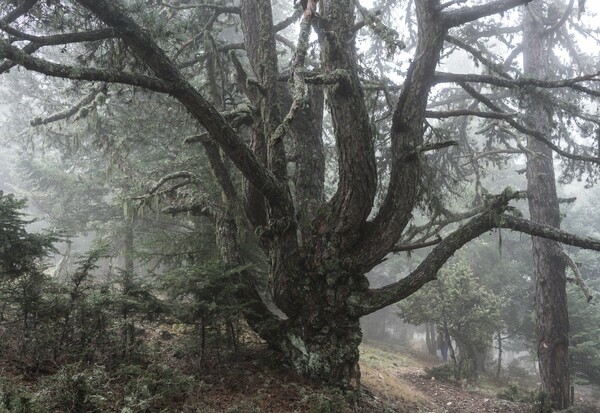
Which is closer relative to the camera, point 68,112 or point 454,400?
point 68,112

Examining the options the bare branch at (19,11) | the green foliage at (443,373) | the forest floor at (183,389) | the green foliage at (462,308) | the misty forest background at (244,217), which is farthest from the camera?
the green foliage at (462,308)

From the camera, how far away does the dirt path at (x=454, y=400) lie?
10266 millimetres

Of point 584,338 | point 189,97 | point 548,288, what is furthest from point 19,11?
point 584,338

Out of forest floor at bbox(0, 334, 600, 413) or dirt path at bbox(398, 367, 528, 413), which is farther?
dirt path at bbox(398, 367, 528, 413)

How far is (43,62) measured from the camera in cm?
411

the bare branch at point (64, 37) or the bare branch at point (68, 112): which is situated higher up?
the bare branch at point (68, 112)

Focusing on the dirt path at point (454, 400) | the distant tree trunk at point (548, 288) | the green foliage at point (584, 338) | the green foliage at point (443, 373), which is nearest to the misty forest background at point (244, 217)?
the distant tree trunk at point (548, 288)

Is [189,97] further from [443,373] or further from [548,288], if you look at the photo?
[443,373]

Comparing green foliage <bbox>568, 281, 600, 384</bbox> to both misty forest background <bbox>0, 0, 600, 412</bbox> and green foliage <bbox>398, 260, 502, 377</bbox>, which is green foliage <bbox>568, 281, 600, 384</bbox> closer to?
green foliage <bbox>398, 260, 502, 377</bbox>

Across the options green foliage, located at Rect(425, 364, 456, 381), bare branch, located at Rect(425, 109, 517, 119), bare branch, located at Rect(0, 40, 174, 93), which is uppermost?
bare branch, located at Rect(425, 109, 517, 119)

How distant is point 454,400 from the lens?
12.0 m

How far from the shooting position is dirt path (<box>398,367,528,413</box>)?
33.7 ft

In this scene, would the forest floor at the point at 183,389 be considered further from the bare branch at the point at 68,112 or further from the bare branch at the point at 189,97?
the bare branch at the point at 68,112

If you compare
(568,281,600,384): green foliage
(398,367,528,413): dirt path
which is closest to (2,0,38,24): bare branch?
(398,367,528,413): dirt path
